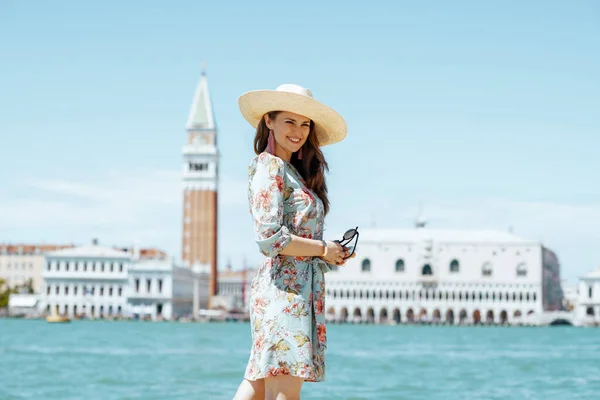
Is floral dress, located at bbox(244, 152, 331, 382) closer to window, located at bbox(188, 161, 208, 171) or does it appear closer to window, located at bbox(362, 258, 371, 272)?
window, located at bbox(362, 258, 371, 272)

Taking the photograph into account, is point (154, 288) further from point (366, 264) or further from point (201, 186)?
point (366, 264)

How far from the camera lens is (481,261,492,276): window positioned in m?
91.3

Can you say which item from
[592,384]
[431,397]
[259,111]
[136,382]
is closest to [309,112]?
[259,111]

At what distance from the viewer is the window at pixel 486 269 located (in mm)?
91312

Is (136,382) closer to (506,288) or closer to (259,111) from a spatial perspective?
(259,111)

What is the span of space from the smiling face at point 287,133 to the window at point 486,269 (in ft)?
288

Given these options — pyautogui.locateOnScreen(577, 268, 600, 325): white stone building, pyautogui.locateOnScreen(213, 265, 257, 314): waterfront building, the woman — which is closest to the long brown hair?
the woman

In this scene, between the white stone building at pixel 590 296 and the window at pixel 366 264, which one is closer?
the window at pixel 366 264

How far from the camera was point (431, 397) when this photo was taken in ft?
50.0

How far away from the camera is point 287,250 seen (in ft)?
15.4

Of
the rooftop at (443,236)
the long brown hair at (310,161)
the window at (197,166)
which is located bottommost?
the long brown hair at (310,161)

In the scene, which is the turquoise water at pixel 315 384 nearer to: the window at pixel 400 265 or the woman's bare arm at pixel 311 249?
the woman's bare arm at pixel 311 249

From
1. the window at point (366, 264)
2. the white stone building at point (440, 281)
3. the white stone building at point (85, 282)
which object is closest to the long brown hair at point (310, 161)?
the white stone building at point (440, 281)

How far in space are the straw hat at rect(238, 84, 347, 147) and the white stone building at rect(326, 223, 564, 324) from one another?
8548 centimetres
